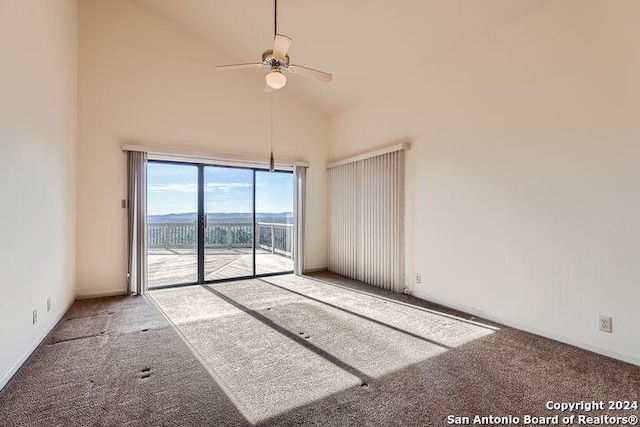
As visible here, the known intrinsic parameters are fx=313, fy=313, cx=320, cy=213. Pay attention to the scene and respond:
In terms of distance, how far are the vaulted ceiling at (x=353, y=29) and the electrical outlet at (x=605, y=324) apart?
296 centimetres

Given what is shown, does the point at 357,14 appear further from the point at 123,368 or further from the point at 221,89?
the point at 123,368

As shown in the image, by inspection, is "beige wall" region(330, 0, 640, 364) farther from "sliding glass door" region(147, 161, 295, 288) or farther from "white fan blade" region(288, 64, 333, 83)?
"sliding glass door" region(147, 161, 295, 288)

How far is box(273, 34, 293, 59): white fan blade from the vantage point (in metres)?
2.64

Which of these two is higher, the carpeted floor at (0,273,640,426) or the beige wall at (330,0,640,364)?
the beige wall at (330,0,640,364)

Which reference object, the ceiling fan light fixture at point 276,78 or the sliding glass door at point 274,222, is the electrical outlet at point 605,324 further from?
the sliding glass door at point 274,222

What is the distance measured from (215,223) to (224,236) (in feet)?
0.97

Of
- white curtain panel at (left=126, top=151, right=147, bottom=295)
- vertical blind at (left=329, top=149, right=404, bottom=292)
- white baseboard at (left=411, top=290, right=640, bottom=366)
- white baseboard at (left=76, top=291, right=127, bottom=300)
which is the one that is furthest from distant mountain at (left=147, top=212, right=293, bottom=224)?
white baseboard at (left=411, top=290, right=640, bottom=366)

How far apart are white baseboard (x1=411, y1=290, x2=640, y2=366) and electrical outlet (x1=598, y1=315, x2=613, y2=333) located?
15cm

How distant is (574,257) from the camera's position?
9.43 feet

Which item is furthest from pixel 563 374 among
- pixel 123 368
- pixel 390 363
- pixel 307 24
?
pixel 307 24

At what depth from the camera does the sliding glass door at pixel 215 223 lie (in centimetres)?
499

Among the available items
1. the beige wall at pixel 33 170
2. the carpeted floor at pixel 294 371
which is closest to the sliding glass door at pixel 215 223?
the beige wall at pixel 33 170

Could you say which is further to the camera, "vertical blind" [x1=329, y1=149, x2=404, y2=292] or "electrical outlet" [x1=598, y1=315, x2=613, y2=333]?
"vertical blind" [x1=329, y1=149, x2=404, y2=292]

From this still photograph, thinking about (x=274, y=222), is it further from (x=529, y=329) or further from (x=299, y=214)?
(x=529, y=329)
